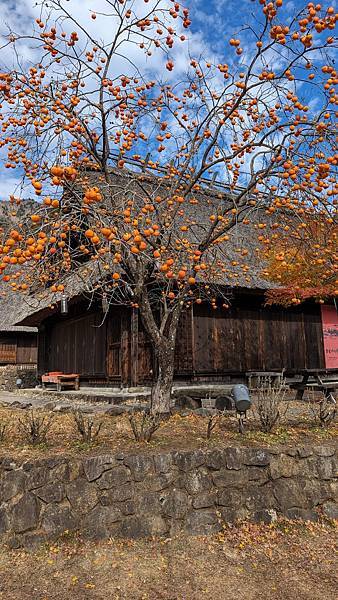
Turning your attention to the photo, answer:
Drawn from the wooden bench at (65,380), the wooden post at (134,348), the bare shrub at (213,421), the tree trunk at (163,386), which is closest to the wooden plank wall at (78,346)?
the wooden bench at (65,380)

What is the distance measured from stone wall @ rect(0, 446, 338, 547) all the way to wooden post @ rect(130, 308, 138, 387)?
252 inches

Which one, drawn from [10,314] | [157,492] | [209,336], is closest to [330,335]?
[209,336]

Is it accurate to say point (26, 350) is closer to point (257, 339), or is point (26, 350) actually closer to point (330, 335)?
point (257, 339)

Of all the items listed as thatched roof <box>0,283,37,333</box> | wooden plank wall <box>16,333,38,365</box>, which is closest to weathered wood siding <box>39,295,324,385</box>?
thatched roof <box>0,283,37,333</box>

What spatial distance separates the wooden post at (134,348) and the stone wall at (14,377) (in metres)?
11.8

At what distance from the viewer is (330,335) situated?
14.7m

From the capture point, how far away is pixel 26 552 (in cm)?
432

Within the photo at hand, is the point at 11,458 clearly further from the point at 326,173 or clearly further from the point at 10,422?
the point at 326,173

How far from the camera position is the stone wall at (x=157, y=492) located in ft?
14.8

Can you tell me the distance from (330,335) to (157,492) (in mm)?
11416

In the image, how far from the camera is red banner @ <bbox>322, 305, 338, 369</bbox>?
14.5 meters

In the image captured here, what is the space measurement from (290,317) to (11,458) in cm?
1078

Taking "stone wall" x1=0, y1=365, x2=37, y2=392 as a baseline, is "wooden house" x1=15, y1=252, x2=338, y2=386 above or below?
above

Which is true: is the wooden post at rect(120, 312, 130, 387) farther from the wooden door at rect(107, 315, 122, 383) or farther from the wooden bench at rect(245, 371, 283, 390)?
the wooden bench at rect(245, 371, 283, 390)
